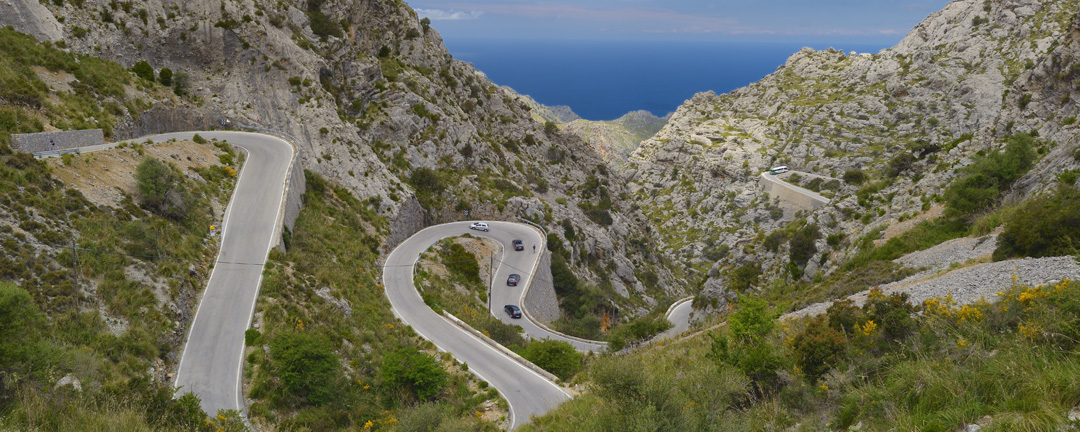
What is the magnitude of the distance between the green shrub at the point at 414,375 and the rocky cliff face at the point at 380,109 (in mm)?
20143

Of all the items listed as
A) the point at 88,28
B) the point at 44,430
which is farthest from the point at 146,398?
the point at 88,28

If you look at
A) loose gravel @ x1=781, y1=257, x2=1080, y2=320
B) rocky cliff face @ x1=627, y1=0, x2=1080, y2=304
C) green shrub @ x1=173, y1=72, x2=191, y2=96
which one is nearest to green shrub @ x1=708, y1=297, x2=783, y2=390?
loose gravel @ x1=781, y1=257, x2=1080, y2=320

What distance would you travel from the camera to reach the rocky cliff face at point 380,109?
37656 mm

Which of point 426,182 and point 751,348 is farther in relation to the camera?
point 426,182

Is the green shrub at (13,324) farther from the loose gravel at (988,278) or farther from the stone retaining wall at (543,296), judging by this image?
the stone retaining wall at (543,296)

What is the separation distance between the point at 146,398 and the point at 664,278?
55.5m

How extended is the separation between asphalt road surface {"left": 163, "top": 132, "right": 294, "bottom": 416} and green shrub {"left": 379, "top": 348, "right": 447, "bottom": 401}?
4665mm

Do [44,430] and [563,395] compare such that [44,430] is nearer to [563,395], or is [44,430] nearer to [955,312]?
[563,395]

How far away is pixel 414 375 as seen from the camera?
1773cm

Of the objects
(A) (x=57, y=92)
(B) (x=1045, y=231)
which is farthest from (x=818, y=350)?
(A) (x=57, y=92)

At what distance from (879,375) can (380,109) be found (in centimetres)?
4728

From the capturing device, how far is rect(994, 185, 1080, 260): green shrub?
45.0 feet

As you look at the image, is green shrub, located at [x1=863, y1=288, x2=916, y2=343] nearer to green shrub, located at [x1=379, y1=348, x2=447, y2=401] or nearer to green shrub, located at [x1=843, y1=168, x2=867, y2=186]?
green shrub, located at [x1=379, y1=348, x2=447, y2=401]

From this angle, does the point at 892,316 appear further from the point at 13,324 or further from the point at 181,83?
the point at 181,83
